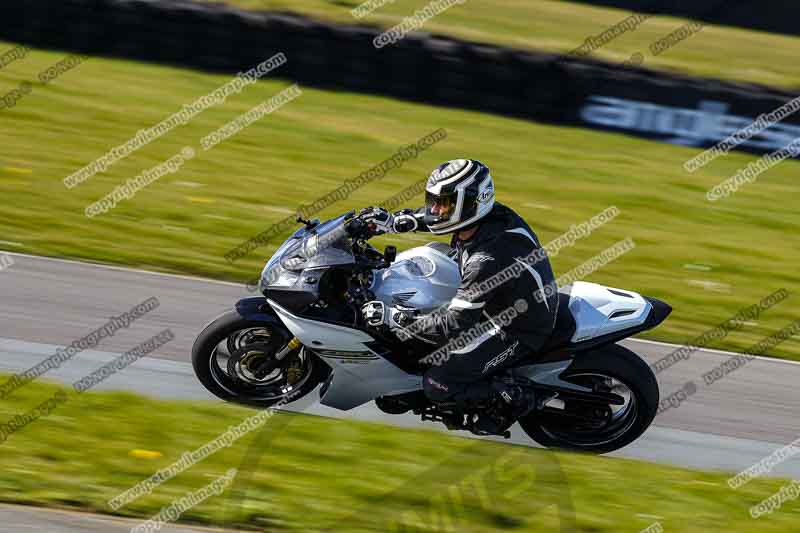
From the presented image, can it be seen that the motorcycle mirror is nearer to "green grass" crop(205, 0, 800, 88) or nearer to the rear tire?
the rear tire

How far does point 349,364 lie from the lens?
7055mm

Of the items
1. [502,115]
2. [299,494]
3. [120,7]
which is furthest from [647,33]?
[299,494]

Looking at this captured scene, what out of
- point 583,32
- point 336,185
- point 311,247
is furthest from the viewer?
point 583,32

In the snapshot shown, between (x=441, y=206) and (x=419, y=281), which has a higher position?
(x=441, y=206)

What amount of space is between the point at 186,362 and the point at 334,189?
5.62m

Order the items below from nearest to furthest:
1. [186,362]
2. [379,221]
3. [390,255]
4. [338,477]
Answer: [338,477] → [379,221] → [390,255] → [186,362]

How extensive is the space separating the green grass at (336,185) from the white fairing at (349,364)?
11.3 ft

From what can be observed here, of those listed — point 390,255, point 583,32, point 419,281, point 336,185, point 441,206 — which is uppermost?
point 441,206

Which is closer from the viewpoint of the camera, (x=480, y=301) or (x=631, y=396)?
(x=480, y=301)

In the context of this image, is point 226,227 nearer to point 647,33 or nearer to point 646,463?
point 646,463

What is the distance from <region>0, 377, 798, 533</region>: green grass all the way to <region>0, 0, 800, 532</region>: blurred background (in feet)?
0.06

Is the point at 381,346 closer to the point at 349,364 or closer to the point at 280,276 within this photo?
the point at 349,364

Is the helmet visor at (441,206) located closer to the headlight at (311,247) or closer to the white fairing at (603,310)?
the headlight at (311,247)

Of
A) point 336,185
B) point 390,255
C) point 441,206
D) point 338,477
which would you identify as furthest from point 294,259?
point 336,185
